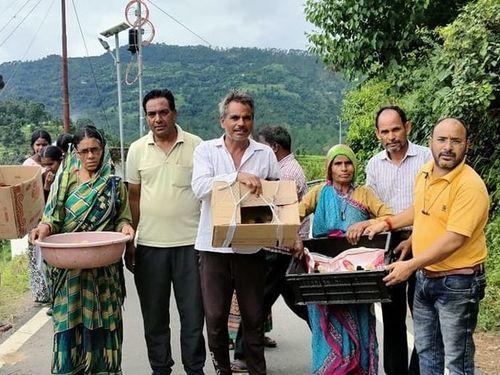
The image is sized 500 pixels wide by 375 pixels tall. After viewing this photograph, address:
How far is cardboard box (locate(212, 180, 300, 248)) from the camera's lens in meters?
3.35

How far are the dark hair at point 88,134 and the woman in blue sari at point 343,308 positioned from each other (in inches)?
54.7

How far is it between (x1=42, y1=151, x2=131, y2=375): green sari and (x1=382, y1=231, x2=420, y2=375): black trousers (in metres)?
1.78

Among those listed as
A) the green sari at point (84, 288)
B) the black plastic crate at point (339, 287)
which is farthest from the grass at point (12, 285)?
the black plastic crate at point (339, 287)

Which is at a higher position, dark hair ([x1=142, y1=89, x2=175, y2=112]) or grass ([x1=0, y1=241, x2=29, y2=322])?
dark hair ([x1=142, y1=89, x2=175, y2=112])

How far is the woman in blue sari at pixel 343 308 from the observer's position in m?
3.75

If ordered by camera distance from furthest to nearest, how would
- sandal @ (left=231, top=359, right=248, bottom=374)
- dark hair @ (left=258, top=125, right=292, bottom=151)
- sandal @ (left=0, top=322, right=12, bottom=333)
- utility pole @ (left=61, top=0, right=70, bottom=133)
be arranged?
utility pole @ (left=61, top=0, right=70, bottom=133) < sandal @ (left=0, top=322, right=12, bottom=333) < dark hair @ (left=258, top=125, right=292, bottom=151) < sandal @ (left=231, top=359, right=248, bottom=374)

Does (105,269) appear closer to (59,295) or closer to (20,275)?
(59,295)

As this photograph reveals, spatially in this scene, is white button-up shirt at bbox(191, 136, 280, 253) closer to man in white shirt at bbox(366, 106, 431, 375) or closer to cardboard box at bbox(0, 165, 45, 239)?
man in white shirt at bbox(366, 106, 431, 375)

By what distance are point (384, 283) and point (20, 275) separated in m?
5.86

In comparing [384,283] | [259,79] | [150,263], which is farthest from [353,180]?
[259,79]

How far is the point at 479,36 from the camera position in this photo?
21.6 feet

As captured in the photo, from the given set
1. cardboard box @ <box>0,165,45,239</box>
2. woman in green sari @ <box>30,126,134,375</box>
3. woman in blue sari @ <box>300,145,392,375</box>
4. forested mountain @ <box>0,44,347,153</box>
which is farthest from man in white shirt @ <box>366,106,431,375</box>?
forested mountain @ <box>0,44,347,153</box>

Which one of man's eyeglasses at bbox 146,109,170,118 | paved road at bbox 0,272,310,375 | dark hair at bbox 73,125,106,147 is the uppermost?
man's eyeglasses at bbox 146,109,170,118

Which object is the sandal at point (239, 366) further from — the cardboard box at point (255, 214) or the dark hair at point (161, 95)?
the dark hair at point (161, 95)
